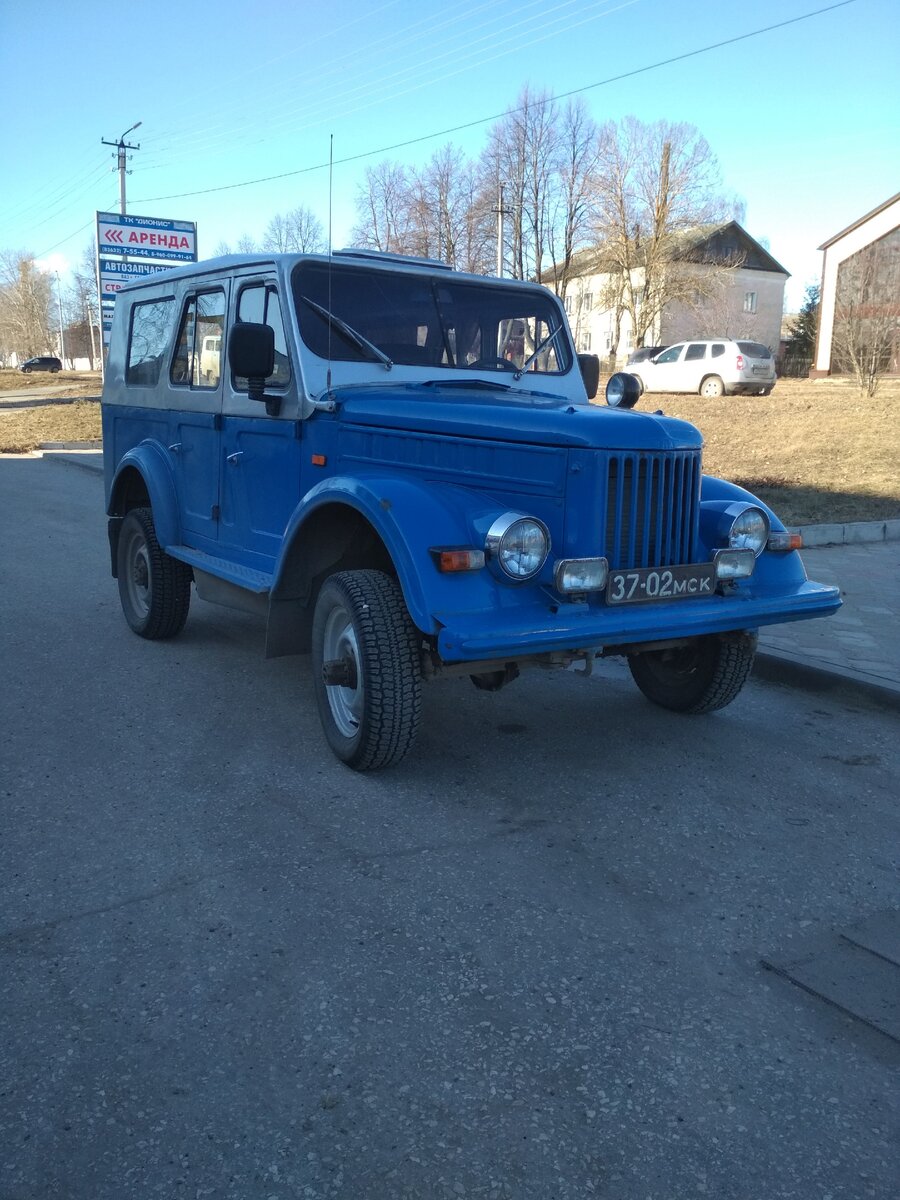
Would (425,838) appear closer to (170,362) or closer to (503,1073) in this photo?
(503,1073)

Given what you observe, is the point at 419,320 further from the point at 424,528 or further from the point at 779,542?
the point at 779,542

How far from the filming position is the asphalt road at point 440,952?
213cm

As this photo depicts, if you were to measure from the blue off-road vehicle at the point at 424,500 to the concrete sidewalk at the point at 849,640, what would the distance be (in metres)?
0.92

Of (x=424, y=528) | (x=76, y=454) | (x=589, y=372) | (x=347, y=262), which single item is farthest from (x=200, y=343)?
(x=76, y=454)

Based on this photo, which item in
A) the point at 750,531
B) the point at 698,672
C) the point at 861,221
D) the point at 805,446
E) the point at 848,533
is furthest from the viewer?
the point at 861,221

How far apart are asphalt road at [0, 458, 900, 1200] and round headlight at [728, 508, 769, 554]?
961 mm

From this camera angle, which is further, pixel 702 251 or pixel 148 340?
pixel 702 251

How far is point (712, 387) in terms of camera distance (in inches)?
949

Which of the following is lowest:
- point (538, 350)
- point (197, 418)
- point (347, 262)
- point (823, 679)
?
point (823, 679)

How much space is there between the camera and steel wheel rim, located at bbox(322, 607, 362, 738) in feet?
13.7

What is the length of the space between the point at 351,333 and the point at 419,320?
0.38 m

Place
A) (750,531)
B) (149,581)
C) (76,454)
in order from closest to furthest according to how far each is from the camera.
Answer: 1. (750,531)
2. (149,581)
3. (76,454)

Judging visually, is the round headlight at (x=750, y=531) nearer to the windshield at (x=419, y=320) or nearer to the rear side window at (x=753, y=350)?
the windshield at (x=419, y=320)

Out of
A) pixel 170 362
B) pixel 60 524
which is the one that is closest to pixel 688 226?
pixel 60 524
